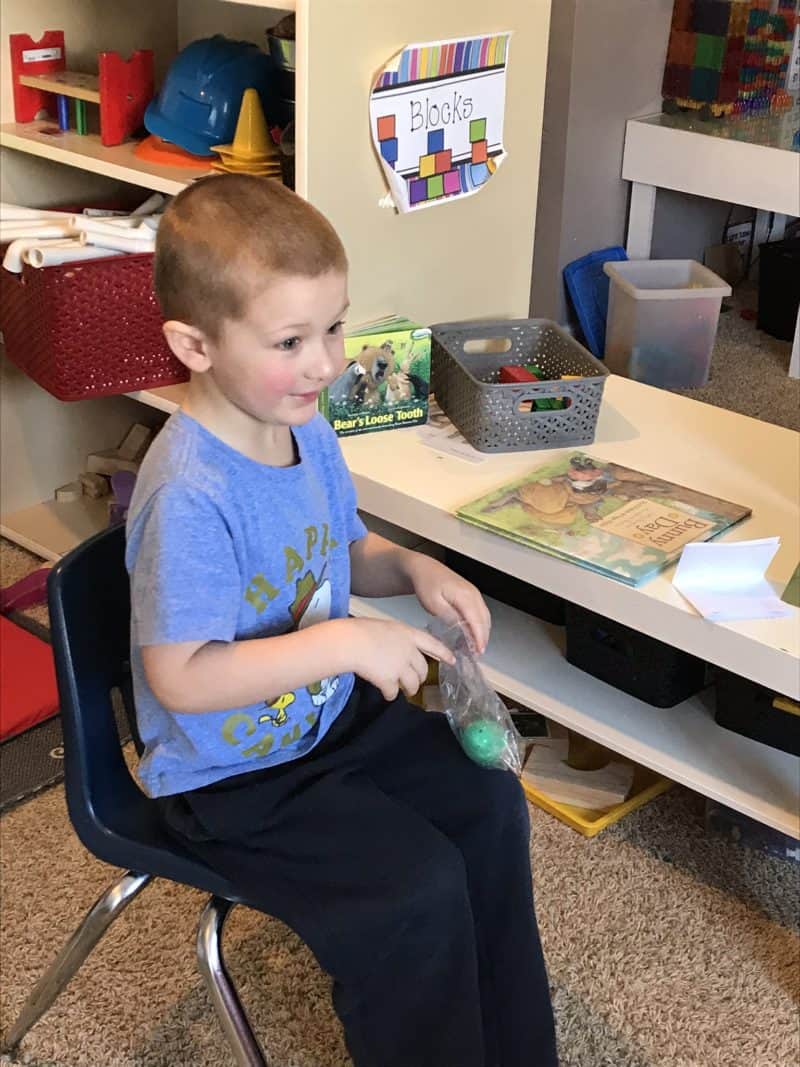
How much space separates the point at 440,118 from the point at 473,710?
789mm

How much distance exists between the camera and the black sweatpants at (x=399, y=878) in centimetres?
90

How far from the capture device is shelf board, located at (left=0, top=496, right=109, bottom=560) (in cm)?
198

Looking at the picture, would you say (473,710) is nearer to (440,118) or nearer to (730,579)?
(730,579)

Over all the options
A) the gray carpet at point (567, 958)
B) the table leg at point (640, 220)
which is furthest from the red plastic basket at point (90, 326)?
the table leg at point (640, 220)

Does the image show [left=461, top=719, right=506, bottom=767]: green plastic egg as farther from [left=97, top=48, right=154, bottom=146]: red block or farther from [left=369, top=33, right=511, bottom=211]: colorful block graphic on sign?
[left=97, top=48, right=154, bottom=146]: red block

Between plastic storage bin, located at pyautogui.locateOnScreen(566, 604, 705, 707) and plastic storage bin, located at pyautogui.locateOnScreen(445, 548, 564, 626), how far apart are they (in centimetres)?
9

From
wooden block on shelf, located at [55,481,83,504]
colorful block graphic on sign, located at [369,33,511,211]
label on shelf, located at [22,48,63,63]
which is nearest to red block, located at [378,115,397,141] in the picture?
colorful block graphic on sign, located at [369,33,511,211]

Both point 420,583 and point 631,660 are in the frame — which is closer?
point 420,583

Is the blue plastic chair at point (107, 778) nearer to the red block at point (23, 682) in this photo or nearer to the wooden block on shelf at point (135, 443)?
the red block at point (23, 682)

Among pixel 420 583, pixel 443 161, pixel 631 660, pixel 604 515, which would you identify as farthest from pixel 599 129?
pixel 420 583

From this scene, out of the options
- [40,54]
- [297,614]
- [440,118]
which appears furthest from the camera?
[40,54]

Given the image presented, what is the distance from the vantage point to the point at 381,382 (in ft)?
4.84

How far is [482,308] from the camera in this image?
1.71 metres

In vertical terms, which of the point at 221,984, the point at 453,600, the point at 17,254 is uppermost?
the point at 17,254
